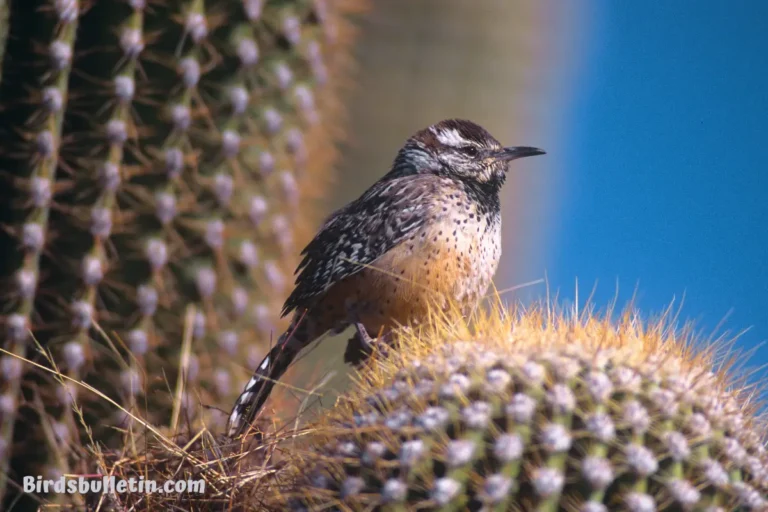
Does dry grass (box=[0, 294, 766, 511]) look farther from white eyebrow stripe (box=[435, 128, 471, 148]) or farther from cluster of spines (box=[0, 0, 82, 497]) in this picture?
white eyebrow stripe (box=[435, 128, 471, 148])

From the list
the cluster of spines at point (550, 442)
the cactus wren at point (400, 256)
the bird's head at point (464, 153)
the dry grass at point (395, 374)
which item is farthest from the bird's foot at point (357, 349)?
the cluster of spines at point (550, 442)

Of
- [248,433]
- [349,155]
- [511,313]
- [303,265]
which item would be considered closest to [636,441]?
[511,313]

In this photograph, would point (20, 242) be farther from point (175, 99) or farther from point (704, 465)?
point (704, 465)

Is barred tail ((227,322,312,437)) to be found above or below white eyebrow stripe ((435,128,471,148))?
below

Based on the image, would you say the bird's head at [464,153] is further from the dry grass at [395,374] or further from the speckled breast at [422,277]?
the dry grass at [395,374]

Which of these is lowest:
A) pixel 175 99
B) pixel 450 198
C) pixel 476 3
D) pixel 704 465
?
pixel 704 465

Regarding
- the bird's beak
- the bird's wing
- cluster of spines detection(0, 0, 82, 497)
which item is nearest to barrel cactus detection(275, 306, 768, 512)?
the bird's wing
